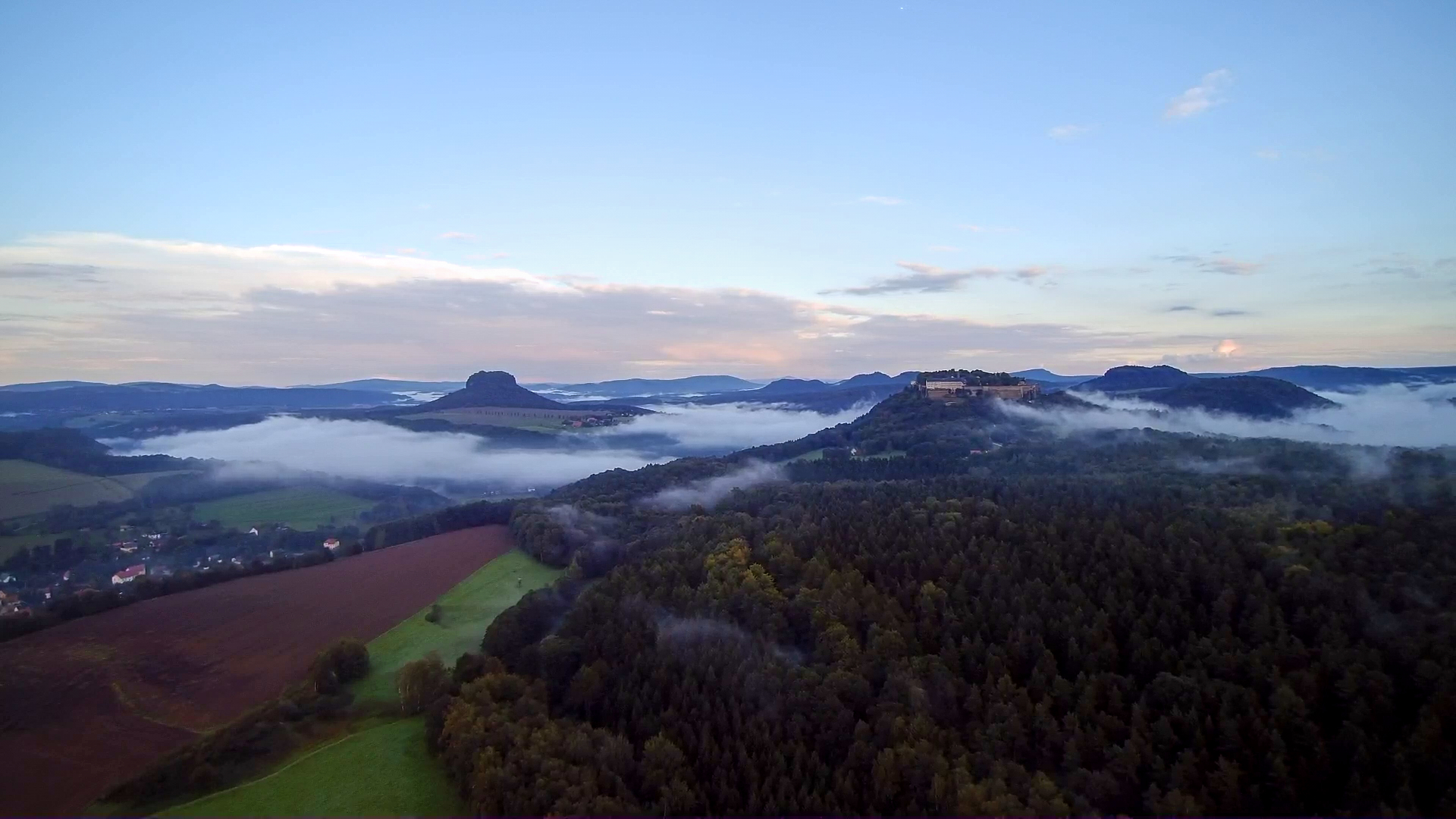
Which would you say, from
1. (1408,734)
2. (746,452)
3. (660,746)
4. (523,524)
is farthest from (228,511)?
(1408,734)

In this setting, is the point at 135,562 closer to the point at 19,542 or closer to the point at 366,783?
the point at 19,542

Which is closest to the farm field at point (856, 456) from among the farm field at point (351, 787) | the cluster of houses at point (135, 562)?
the cluster of houses at point (135, 562)

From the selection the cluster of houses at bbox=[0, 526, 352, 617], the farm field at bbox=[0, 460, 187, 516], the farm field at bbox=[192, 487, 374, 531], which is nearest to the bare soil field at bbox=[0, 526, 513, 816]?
the cluster of houses at bbox=[0, 526, 352, 617]

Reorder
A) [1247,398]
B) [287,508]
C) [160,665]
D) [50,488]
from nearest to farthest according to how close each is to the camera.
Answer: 1. [160,665]
2. [50,488]
3. [287,508]
4. [1247,398]

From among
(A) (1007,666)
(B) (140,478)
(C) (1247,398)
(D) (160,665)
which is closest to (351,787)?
(D) (160,665)

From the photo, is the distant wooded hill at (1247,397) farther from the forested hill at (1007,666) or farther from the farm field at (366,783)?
the farm field at (366,783)

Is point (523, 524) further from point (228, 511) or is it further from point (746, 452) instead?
point (228, 511)
